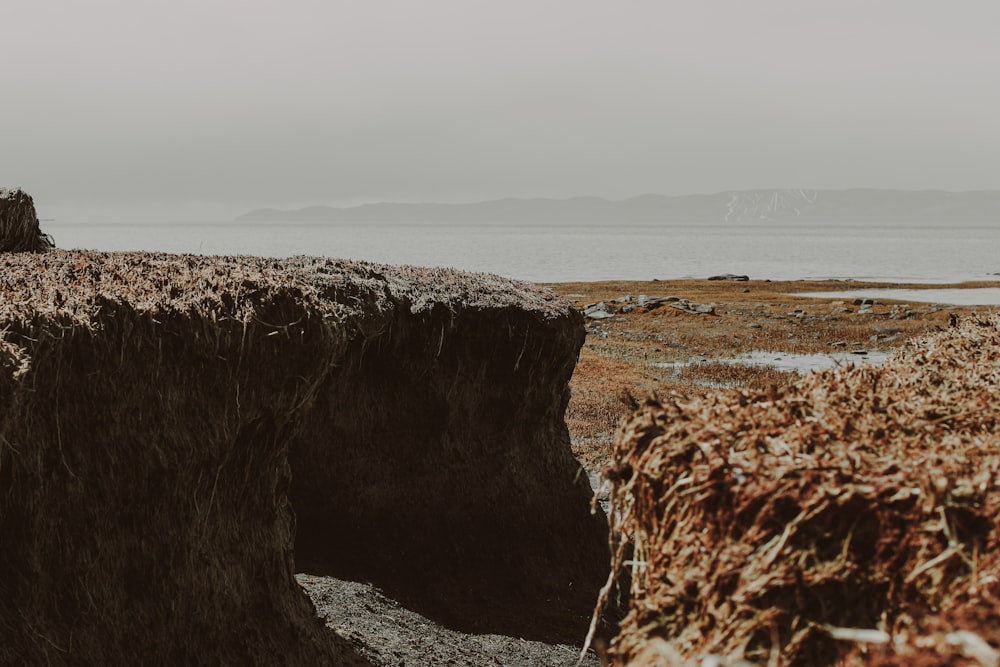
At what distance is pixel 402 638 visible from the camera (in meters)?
11.0

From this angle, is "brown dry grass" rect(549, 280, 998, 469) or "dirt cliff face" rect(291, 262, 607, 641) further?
"brown dry grass" rect(549, 280, 998, 469)

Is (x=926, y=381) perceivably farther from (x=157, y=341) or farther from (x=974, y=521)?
(x=157, y=341)

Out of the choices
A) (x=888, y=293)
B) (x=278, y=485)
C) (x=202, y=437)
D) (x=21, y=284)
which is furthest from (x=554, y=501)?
(x=888, y=293)

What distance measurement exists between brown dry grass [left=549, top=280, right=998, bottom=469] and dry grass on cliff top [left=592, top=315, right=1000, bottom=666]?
56.9 feet

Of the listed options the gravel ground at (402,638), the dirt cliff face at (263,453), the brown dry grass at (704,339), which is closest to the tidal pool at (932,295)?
the brown dry grass at (704,339)

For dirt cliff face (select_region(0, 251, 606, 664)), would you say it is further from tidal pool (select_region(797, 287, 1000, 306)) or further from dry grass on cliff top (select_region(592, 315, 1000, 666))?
tidal pool (select_region(797, 287, 1000, 306))

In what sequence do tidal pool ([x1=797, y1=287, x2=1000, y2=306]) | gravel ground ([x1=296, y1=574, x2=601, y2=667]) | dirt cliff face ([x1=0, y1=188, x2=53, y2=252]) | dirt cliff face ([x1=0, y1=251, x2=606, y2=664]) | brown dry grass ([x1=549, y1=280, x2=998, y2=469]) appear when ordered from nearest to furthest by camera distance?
dirt cliff face ([x1=0, y1=251, x2=606, y2=664]) → gravel ground ([x1=296, y1=574, x2=601, y2=667]) → dirt cliff face ([x1=0, y1=188, x2=53, y2=252]) → brown dry grass ([x1=549, y1=280, x2=998, y2=469]) → tidal pool ([x1=797, y1=287, x2=1000, y2=306])

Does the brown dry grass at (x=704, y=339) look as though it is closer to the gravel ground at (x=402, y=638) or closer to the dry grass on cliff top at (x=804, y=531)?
the gravel ground at (x=402, y=638)

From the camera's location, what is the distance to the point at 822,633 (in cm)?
310

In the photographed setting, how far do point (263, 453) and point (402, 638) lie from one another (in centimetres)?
310

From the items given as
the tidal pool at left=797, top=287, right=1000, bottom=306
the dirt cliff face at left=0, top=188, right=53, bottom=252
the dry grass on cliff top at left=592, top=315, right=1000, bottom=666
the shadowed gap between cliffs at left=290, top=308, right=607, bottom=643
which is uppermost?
the tidal pool at left=797, top=287, right=1000, bottom=306

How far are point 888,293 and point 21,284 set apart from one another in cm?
8831

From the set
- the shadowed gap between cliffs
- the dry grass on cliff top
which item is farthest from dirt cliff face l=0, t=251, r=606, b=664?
the dry grass on cliff top

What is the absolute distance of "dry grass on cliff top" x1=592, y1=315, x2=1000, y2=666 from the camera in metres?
3.02
